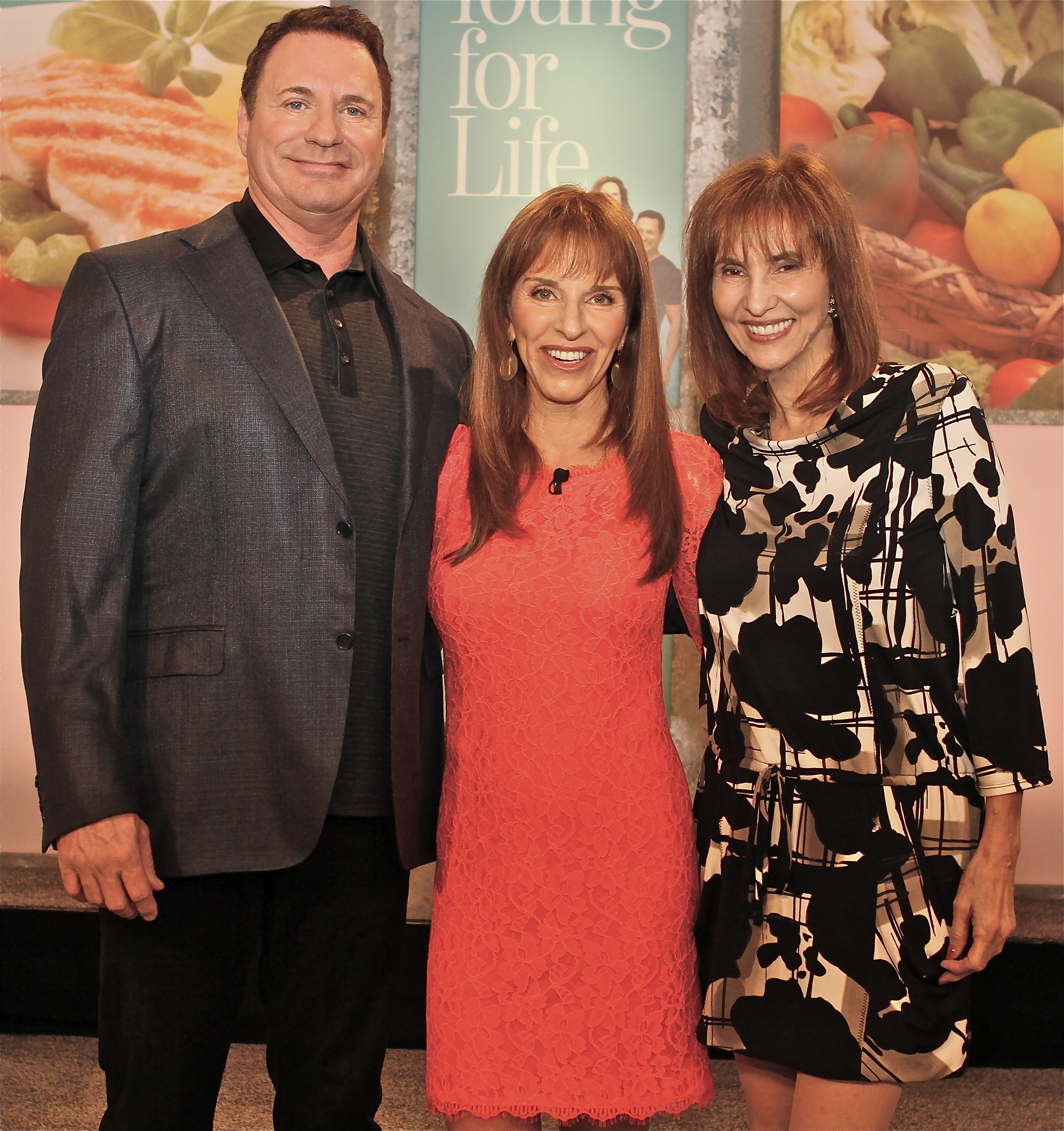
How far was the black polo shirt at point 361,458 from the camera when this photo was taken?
1.67 meters

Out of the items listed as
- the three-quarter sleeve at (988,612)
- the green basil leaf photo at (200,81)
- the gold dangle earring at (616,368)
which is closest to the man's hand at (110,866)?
the gold dangle earring at (616,368)

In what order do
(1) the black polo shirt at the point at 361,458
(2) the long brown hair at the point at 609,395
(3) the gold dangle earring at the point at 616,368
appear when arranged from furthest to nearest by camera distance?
(3) the gold dangle earring at the point at 616,368
(2) the long brown hair at the point at 609,395
(1) the black polo shirt at the point at 361,458

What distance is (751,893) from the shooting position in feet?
5.46

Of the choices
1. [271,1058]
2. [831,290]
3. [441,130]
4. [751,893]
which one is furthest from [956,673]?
[441,130]

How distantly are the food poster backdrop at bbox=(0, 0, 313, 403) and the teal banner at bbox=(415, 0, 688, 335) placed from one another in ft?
1.88

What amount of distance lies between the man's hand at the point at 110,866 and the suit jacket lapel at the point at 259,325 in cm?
58

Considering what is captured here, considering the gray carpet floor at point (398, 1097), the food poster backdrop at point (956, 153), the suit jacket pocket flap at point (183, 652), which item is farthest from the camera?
the food poster backdrop at point (956, 153)

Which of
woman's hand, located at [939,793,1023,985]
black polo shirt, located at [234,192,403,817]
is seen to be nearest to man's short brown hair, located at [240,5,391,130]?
black polo shirt, located at [234,192,403,817]

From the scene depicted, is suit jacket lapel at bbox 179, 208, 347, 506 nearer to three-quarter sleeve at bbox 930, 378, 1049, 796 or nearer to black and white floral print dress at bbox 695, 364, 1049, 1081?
black and white floral print dress at bbox 695, 364, 1049, 1081

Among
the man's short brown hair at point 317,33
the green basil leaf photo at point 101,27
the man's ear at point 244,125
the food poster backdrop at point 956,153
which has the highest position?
the green basil leaf photo at point 101,27

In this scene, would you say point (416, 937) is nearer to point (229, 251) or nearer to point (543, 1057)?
point (543, 1057)

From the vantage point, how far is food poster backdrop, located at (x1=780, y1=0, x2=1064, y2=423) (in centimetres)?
318

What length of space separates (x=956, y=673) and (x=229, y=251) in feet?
4.33

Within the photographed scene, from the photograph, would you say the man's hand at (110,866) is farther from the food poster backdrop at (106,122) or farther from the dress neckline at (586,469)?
the food poster backdrop at (106,122)
